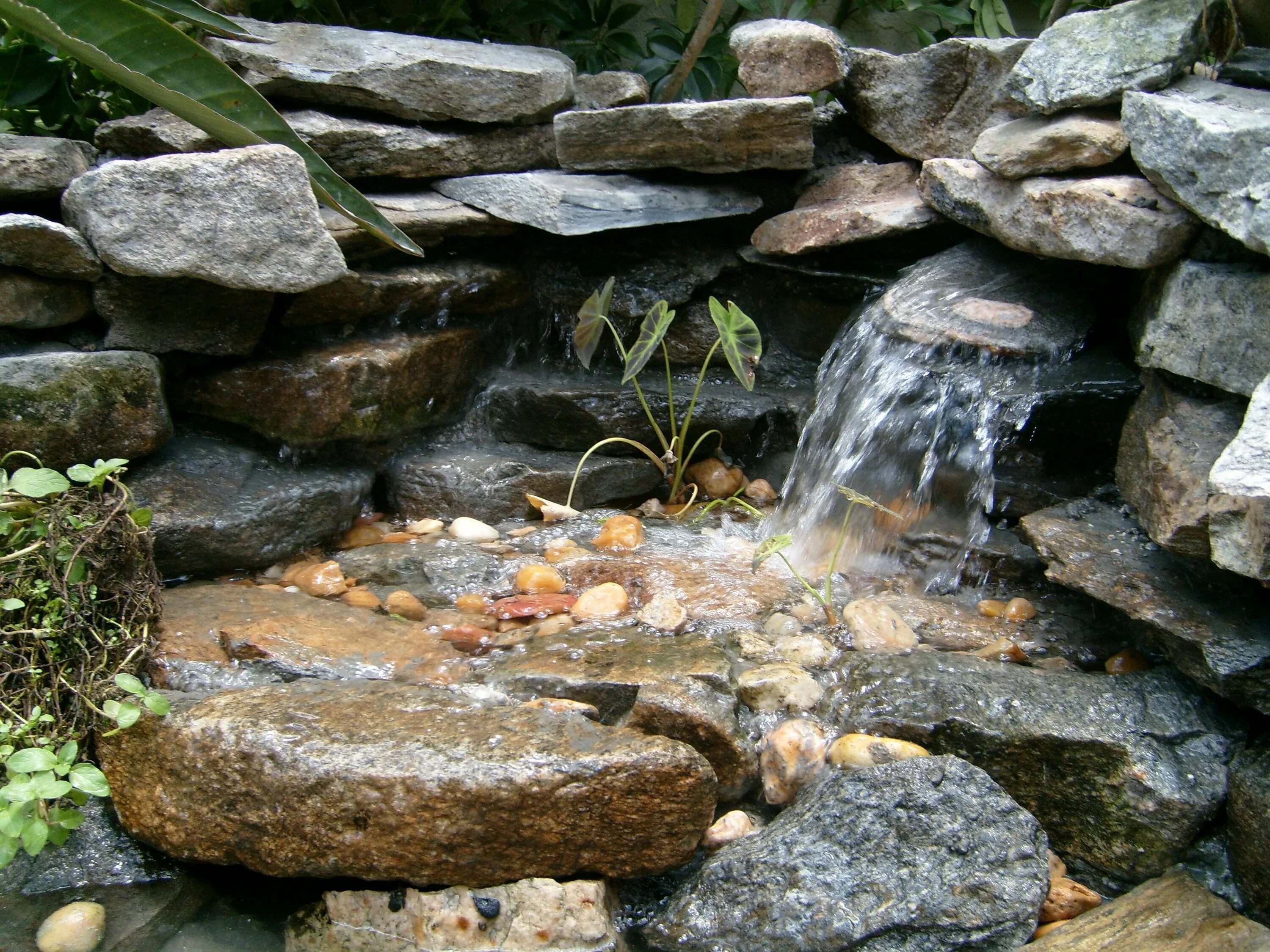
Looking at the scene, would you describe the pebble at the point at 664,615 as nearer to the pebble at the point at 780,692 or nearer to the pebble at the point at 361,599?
the pebble at the point at 780,692

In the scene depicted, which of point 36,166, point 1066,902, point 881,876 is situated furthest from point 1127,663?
point 36,166

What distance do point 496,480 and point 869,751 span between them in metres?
1.54

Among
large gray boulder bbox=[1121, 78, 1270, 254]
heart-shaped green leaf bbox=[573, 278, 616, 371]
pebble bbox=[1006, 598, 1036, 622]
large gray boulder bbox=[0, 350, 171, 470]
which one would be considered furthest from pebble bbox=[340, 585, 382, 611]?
large gray boulder bbox=[1121, 78, 1270, 254]

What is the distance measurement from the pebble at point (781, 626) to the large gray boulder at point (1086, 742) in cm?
30

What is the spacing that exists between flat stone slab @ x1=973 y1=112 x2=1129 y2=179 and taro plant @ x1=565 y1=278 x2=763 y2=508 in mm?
753

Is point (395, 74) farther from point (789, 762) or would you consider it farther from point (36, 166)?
point (789, 762)

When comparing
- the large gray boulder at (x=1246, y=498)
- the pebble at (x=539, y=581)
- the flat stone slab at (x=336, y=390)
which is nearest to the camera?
the large gray boulder at (x=1246, y=498)

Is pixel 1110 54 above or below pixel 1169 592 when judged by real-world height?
above

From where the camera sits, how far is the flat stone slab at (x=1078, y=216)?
215 cm

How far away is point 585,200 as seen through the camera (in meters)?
2.98

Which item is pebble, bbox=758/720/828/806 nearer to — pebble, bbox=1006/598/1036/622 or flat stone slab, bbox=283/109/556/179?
pebble, bbox=1006/598/1036/622

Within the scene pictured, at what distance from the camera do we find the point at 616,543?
2797 millimetres

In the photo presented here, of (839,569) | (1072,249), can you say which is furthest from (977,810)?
(1072,249)

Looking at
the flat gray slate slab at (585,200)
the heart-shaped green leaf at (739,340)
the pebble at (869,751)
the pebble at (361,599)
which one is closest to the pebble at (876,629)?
the pebble at (869,751)
